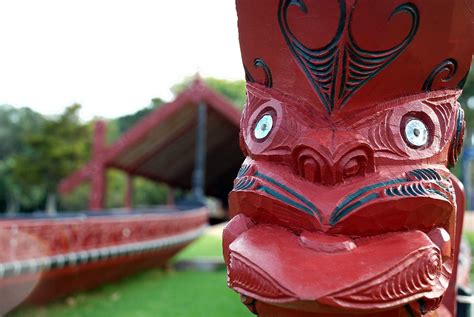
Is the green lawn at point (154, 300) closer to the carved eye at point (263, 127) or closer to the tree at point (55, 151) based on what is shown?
the carved eye at point (263, 127)

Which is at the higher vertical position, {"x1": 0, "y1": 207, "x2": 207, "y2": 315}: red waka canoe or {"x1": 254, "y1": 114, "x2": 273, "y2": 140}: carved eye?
{"x1": 254, "y1": 114, "x2": 273, "y2": 140}: carved eye

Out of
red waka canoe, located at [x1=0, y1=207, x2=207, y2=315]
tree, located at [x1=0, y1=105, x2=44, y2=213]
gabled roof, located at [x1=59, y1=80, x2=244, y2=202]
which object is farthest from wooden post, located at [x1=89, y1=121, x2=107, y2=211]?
tree, located at [x1=0, y1=105, x2=44, y2=213]

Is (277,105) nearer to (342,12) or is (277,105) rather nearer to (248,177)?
(248,177)

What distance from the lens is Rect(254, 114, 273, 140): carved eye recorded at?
2.04m

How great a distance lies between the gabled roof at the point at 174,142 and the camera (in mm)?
12469

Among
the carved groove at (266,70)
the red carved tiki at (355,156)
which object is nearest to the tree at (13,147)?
the carved groove at (266,70)

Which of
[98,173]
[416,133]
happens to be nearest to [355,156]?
[416,133]

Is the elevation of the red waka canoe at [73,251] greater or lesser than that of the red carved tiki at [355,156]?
lesser

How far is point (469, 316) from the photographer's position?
9.43 feet

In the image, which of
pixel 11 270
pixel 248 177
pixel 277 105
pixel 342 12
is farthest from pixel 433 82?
pixel 11 270

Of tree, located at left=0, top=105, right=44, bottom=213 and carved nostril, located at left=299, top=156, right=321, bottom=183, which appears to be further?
tree, located at left=0, top=105, right=44, bottom=213

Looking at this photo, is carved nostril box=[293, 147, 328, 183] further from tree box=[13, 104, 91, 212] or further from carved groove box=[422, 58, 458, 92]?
tree box=[13, 104, 91, 212]

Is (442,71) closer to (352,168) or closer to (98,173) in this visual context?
(352,168)

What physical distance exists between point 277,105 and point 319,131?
0.76ft
